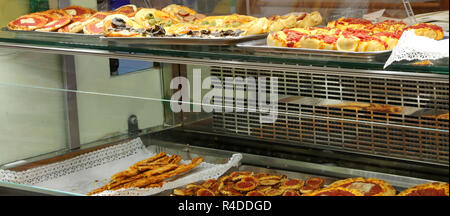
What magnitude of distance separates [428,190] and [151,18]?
3.81 feet

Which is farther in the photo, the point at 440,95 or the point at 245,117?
the point at 245,117

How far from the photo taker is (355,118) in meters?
2.13

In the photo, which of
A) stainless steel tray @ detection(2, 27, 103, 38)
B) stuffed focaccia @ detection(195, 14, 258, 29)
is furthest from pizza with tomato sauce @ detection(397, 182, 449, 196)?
stainless steel tray @ detection(2, 27, 103, 38)

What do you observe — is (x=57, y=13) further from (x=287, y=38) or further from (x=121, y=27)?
(x=287, y=38)

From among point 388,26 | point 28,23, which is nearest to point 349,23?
point 388,26

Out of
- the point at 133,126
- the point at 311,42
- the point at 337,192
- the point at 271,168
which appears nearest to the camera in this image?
the point at 311,42

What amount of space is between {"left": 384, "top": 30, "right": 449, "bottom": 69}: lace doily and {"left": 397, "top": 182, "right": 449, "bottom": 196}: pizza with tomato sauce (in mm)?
490

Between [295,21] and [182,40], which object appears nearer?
[182,40]

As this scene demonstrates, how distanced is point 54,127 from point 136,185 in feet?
2.11

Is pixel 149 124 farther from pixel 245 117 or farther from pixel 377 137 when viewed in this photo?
pixel 377 137
